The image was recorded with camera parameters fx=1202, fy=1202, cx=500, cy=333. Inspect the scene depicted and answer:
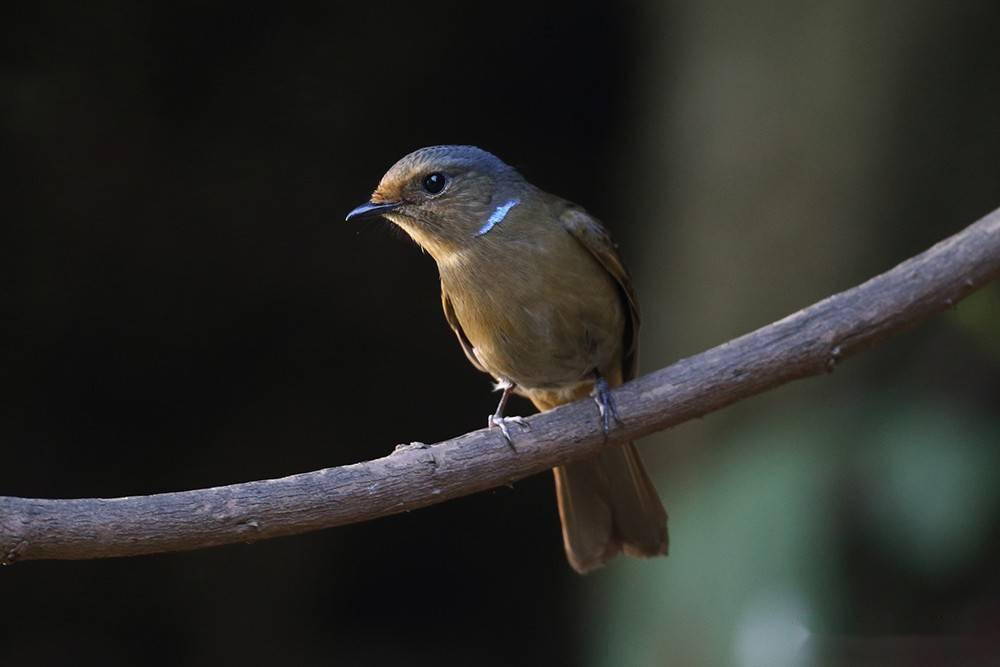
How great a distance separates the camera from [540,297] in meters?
3.49

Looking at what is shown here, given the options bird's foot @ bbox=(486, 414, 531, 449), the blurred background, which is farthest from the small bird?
the blurred background

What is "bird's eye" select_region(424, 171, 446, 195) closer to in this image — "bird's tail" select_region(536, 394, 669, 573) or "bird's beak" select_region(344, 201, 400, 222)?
"bird's beak" select_region(344, 201, 400, 222)

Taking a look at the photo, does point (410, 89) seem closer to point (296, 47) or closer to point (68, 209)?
point (296, 47)

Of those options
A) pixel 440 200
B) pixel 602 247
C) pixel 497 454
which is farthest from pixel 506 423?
pixel 440 200

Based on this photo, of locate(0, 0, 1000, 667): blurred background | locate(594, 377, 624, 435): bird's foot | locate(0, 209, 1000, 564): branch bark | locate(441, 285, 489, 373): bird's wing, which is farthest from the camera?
locate(0, 0, 1000, 667): blurred background

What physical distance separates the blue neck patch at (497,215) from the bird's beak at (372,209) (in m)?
0.28

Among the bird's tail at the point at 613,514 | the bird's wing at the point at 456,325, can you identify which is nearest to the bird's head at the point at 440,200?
the bird's wing at the point at 456,325

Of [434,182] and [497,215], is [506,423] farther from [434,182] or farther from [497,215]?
[434,182]

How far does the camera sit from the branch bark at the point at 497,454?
259 centimetres

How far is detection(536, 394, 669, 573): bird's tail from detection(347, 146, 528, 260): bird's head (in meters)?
0.80

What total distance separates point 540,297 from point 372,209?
1.92 ft

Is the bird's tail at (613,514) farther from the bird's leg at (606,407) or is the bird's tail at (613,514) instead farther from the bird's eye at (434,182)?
the bird's eye at (434,182)

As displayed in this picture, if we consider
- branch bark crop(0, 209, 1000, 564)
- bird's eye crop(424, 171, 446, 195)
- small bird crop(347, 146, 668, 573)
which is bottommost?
branch bark crop(0, 209, 1000, 564)

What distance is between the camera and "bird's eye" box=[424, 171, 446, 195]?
12.0 ft
